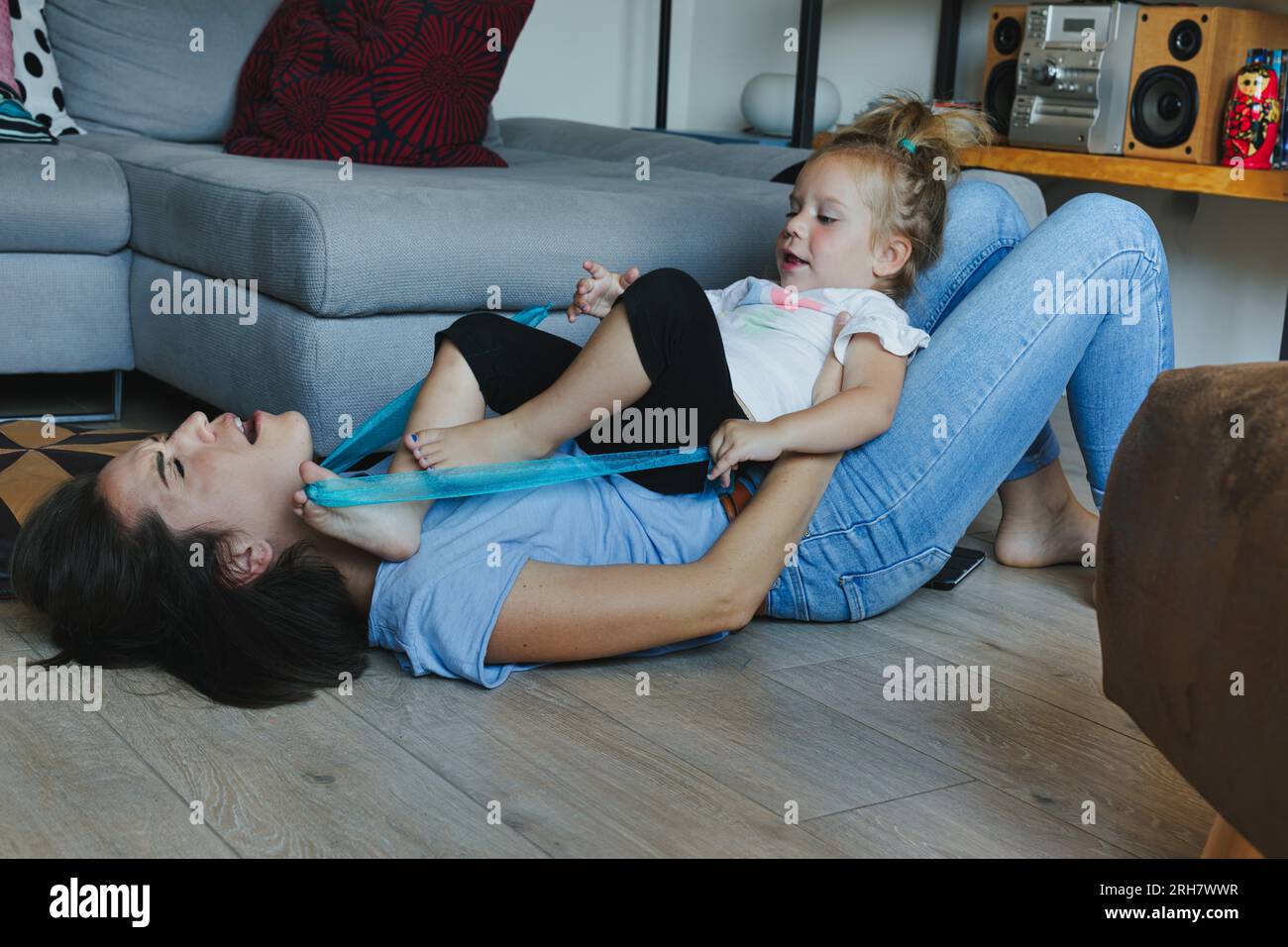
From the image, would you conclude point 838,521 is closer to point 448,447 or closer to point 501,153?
point 448,447

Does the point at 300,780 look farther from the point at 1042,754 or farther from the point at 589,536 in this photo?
the point at 1042,754

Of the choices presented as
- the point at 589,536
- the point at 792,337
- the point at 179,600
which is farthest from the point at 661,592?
the point at 179,600

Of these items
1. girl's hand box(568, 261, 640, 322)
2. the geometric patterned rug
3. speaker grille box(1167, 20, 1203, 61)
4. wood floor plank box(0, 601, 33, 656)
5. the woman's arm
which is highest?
speaker grille box(1167, 20, 1203, 61)

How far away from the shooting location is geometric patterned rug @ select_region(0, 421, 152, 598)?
1.60 m

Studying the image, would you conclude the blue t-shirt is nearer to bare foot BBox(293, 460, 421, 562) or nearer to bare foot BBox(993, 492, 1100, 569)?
bare foot BBox(293, 460, 421, 562)

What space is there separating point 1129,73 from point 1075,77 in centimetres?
12

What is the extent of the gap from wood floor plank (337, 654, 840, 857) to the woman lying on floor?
1.5 inches

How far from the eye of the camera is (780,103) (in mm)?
3365

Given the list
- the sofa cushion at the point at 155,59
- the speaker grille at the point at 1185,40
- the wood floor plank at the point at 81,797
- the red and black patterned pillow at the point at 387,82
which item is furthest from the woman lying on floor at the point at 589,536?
the sofa cushion at the point at 155,59

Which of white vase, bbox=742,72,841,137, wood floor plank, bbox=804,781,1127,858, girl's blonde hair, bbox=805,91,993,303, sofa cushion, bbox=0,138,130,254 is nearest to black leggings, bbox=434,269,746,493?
girl's blonde hair, bbox=805,91,993,303

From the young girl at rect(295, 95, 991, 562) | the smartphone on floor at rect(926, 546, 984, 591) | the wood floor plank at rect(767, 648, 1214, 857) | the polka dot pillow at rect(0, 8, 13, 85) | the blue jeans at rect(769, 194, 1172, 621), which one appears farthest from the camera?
the polka dot pillow at rect(0, 8, 13, 85)

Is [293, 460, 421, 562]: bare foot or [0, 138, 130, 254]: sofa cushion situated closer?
[293, 460, 421, 562]: bare foot
